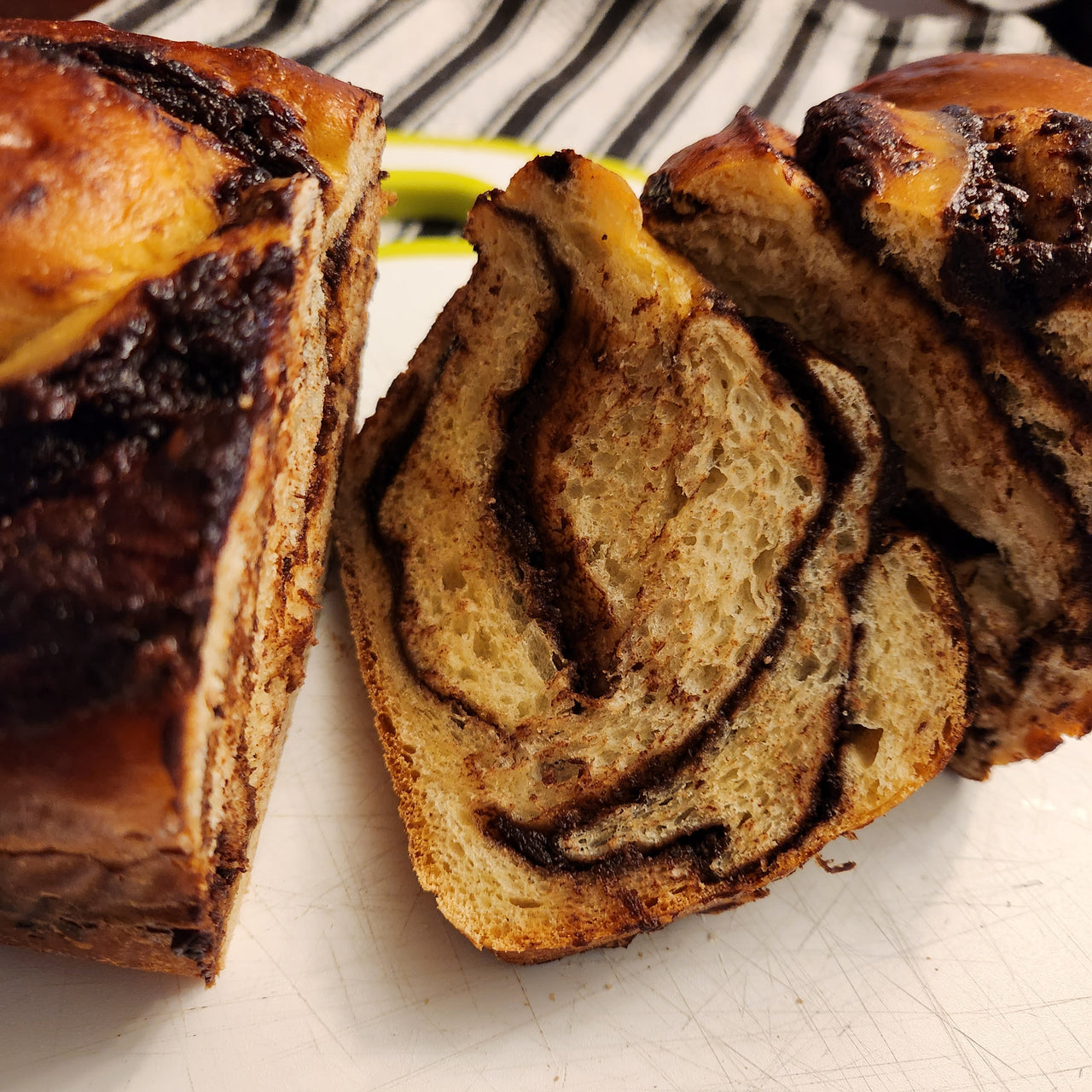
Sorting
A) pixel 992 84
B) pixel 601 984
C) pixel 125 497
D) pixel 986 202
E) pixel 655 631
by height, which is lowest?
pixel 601 984

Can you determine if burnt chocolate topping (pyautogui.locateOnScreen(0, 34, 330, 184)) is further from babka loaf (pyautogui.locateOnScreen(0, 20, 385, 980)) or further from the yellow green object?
the yellow green object

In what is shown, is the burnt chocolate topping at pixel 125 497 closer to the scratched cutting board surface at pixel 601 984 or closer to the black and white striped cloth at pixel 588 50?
the scratched cutting board surface at pixel 601 984

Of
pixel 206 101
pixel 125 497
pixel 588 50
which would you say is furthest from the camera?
pixel 588 50

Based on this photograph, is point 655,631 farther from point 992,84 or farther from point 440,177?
point 440,177

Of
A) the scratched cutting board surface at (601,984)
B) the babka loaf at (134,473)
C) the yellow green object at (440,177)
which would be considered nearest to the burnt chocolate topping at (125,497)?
the babka loaf at (134,473)

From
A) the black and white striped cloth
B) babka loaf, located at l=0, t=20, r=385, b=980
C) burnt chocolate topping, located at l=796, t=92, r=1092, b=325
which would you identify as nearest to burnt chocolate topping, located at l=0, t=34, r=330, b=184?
babka loaf, located at l=0, t=20, r=385, b=980

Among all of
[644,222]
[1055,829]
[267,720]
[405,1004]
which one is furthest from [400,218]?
[1055,829]

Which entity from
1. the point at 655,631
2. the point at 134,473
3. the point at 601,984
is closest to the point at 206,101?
the point at 134,473
